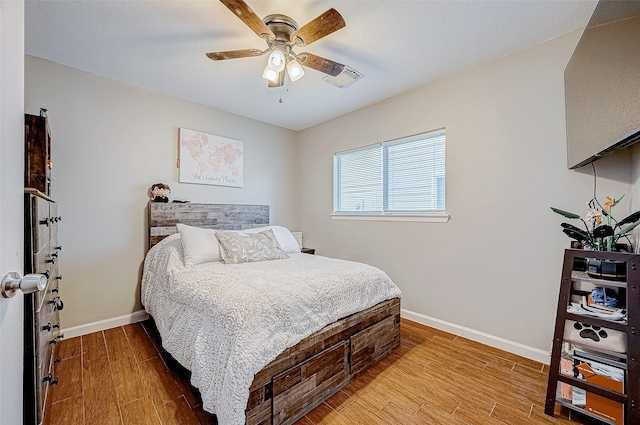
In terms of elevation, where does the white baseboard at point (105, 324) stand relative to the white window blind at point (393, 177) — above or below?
below

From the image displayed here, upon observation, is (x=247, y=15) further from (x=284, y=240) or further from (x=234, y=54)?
(x=284, y=240)

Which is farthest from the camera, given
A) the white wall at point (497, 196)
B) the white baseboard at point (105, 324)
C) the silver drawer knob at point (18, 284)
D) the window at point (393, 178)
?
the window at point (393, 178)

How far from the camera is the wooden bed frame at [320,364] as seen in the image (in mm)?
1414

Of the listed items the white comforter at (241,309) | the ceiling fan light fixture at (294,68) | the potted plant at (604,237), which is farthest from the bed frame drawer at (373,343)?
the ceiling fan light fixture at (294,68)

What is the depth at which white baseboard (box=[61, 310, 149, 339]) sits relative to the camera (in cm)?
252

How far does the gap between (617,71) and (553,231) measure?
1169 millimetres

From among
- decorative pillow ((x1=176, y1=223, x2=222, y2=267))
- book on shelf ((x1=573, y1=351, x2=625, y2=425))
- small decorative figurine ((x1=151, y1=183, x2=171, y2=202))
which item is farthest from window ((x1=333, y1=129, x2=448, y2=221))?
small decorative figurine ((x1=151, y1=183, x2=171, y2=202))

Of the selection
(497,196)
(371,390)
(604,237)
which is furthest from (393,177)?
(371,390)

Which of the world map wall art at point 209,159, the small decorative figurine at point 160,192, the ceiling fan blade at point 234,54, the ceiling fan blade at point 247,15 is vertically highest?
the ceiling fan blade at point 247,15

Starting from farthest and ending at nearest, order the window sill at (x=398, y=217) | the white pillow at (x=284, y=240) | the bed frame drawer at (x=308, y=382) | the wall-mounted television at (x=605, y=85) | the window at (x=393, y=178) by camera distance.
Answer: the white pillow at (x=284, y=240), the window at (x=393, y=178), the window sill at (x=398, y=217), the bed frame drawer at (x=308, y=382), the wall-mounted television at (x=605, y=85)

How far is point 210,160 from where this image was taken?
132 inches

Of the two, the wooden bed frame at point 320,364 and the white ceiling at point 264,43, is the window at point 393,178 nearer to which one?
the white ceiling at point 264,43

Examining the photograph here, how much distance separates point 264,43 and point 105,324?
3.01 m

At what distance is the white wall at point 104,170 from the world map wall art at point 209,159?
0.09 meters
